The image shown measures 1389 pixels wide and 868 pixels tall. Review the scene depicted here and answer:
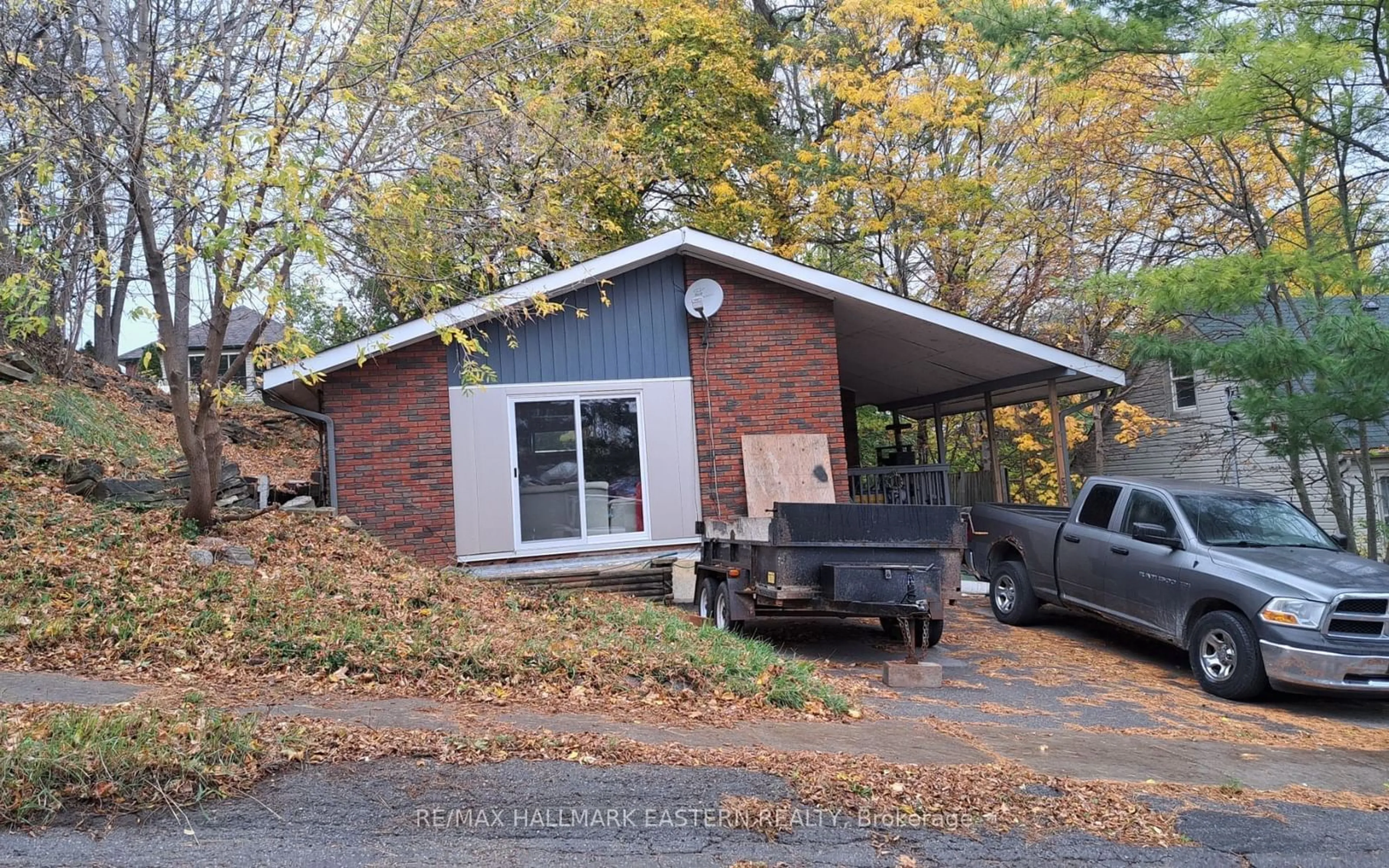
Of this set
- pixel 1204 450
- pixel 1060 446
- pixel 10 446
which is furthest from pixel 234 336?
pixel 1204 450

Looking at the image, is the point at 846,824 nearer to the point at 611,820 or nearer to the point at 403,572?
the point at 611,820

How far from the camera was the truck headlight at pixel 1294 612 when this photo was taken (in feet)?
24.5

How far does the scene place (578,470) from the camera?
12.0 metres

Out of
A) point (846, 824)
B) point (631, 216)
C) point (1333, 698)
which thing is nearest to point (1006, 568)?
point (1333, 698)

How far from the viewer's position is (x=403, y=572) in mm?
9406

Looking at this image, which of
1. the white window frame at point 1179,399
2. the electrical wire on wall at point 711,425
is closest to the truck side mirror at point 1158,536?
the electrical wire on wall at point 711,425

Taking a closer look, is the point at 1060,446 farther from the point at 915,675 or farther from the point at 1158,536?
the point at 915,675

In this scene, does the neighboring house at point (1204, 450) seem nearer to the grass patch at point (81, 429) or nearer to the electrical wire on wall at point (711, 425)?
the electrical wire on wall at point (711, 425)

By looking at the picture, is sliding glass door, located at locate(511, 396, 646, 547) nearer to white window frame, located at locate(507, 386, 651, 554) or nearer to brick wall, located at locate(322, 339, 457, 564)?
white window frame, located at locate(507, 386, 651, 554)

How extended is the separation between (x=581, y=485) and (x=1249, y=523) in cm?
728

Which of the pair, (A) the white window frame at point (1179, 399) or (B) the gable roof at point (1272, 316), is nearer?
(B) the gable roof at point (1272, 316)

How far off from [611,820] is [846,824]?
106cm

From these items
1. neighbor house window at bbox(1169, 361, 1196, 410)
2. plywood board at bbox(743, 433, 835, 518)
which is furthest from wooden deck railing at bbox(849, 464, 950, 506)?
neighbor house window at bbox(1169, 361, 1196, 410)

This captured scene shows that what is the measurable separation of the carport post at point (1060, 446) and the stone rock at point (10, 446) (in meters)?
12.9
